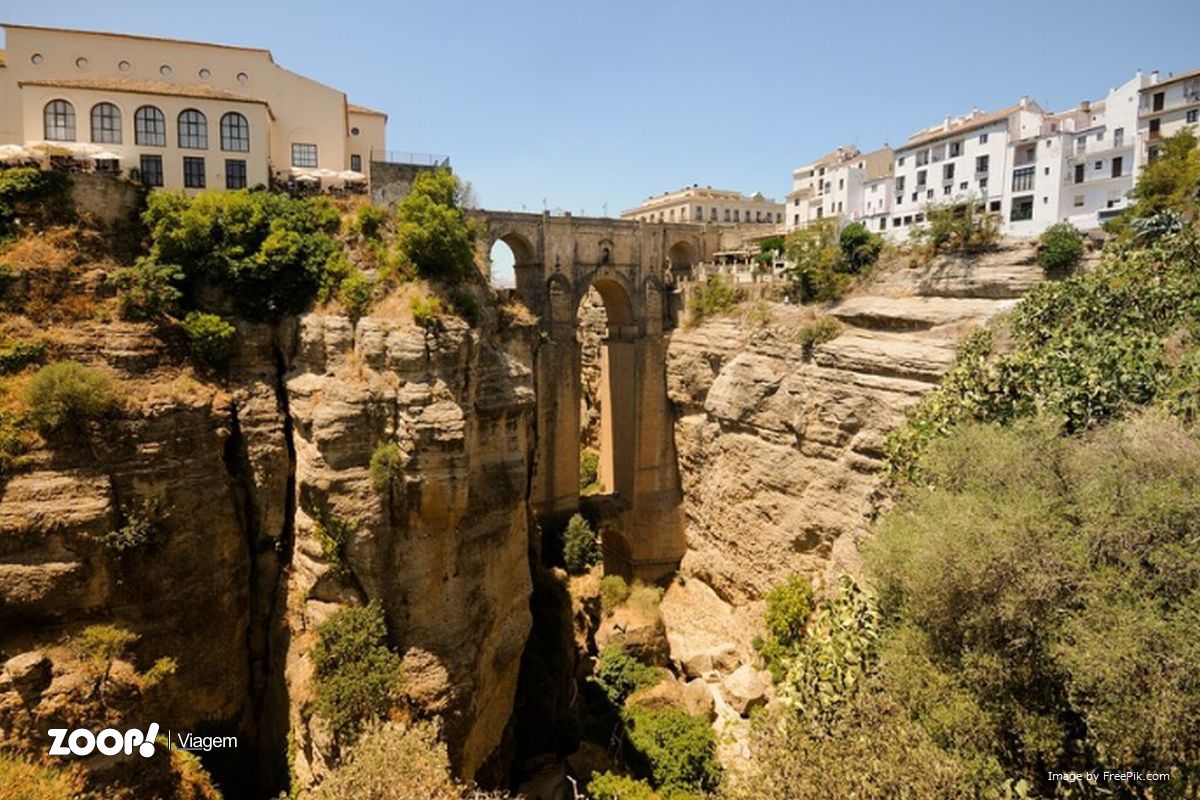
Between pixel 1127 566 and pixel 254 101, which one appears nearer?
pixel 1127 566

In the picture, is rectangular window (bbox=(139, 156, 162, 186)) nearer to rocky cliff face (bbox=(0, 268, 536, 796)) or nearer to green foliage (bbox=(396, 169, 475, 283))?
rocky cliff face (bbox=(0, 268, 536, 796))

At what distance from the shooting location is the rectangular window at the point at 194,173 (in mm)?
19859

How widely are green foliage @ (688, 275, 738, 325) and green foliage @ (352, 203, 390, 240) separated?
60.8ft

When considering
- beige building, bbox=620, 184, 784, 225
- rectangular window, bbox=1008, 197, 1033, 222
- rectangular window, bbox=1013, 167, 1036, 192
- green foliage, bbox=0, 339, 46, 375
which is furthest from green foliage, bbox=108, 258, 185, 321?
beige building, bbox=620, 184, 784, 225

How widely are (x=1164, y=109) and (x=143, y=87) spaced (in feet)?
135

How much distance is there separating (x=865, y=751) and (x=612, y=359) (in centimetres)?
2540

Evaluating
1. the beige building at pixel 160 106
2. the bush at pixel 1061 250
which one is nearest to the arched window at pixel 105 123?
the beige building at pixel 160 106

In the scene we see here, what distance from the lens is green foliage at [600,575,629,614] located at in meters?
29.0

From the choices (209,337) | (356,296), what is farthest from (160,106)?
(356,296)

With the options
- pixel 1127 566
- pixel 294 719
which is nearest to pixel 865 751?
pixel 1127 566

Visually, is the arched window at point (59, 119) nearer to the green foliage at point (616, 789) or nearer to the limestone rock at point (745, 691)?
the green foliage at point (616, 789)

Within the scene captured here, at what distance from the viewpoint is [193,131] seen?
65.3 feet

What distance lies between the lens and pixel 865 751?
9930mm

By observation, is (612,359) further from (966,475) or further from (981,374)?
(966,475)
